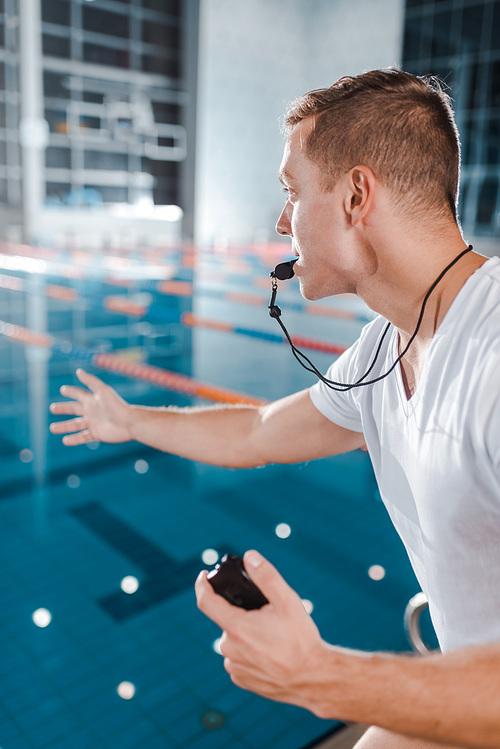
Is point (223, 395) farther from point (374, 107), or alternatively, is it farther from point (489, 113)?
point (489, 113)

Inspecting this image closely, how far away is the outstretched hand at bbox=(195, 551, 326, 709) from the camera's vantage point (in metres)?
0.82

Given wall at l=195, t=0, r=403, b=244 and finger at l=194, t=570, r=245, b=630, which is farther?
wall at l=195, t=0, r=403, b=244

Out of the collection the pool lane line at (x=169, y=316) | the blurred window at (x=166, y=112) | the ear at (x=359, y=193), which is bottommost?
the pool lane line at (x=169, y=316)

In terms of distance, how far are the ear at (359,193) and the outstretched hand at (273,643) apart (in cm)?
57

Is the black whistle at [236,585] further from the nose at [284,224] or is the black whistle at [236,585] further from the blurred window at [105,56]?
the blurred window at [105,56]

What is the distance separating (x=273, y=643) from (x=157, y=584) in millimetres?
1610

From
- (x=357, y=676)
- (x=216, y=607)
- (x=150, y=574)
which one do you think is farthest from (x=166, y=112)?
(x=357, y=676)

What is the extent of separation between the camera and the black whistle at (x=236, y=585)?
89 cm

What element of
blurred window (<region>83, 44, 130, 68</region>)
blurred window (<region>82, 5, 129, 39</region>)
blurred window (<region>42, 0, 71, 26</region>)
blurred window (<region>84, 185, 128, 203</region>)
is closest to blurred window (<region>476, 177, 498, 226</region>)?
blurred window (<region>84, 185, 128, 203</region>)

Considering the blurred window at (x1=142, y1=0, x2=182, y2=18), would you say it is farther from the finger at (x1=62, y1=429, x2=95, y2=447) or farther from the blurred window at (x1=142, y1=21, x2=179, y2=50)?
the finger at (x1=62, y1=429, x2=95, y2=447)

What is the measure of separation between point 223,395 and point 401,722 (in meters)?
3.10

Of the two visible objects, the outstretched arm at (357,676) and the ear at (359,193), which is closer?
the outstretched arm at (357,676)

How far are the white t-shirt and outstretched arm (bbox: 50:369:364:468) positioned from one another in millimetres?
313

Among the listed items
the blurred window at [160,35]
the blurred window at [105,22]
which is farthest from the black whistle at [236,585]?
the blurred window at [160,35]
